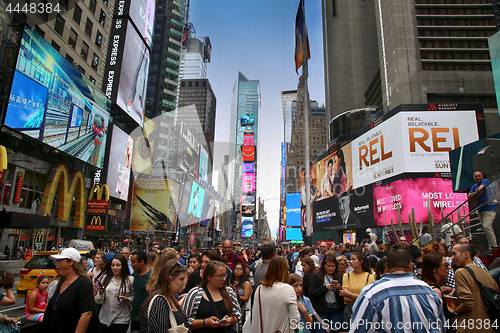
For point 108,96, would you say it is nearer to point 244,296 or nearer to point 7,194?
point 7,194

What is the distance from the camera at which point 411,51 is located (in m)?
51.8

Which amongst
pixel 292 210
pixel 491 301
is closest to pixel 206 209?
pixel 292 210

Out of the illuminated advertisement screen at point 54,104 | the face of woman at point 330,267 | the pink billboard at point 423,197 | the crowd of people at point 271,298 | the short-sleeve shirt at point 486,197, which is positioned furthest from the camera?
the pink billboard at point 423,197

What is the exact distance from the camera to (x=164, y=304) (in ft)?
11.9

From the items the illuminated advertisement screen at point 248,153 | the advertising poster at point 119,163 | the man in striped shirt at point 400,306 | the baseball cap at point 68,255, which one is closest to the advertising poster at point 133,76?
the advertising poster at point 119,163

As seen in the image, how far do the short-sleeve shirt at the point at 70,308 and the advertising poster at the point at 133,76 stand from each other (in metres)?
41.7

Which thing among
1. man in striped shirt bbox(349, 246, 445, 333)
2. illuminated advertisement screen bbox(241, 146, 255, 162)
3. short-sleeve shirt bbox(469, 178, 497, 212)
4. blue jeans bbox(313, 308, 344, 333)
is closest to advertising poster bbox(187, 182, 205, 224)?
illuminated advertisement screen bbox(241, 146, 255, 162)

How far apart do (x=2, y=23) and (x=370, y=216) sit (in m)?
40.1

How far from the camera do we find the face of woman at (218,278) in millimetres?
3957

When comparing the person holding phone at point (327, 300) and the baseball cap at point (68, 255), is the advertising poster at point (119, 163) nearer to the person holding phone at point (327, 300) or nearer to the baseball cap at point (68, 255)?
the baseball cap at point (68, 255)

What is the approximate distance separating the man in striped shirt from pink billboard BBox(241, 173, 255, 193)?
5560 inches

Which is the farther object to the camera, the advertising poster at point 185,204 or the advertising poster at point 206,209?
the advertising poster at point 206,209

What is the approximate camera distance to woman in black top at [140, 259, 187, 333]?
354 centimetres

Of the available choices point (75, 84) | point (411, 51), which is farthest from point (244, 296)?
point (411, 51)
